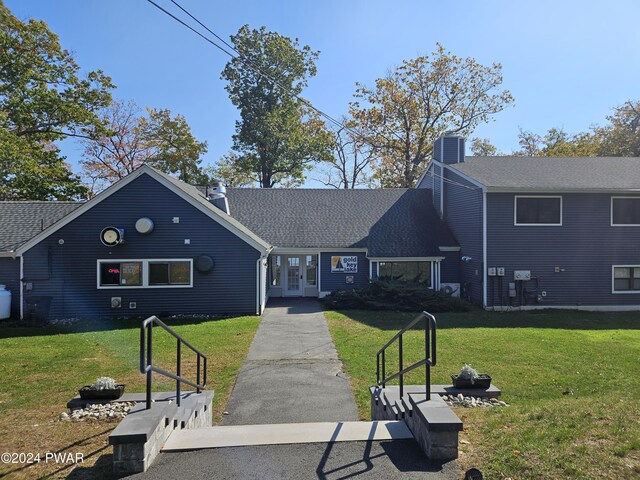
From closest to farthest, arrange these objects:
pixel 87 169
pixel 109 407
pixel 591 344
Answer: pixel 109 407 < pixel 591 344 < pixel 87 169

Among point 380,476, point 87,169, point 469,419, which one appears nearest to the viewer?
point 380,476

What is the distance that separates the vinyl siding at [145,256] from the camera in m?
16.4

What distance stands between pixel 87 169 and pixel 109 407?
3369 centimetres

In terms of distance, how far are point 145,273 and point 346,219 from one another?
1044 cm

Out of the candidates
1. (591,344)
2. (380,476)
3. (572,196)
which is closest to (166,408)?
(380,476)

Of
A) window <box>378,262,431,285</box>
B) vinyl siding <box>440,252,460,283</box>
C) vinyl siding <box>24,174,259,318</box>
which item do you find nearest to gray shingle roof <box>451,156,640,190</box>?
vinyl siding <box>440,252,460,283</box>

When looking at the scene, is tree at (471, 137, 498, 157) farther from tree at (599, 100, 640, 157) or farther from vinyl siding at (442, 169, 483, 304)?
vinyl siding at (442, 169, 483, 304)

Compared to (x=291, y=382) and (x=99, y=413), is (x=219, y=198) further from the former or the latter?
(x=99, y=413)

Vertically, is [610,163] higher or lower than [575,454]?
higher

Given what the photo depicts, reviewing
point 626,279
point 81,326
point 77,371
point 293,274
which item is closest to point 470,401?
point 77,371

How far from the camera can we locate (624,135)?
125ft

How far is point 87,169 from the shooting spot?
35000mm

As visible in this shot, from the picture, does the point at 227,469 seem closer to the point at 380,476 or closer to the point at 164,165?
the point at 380,476

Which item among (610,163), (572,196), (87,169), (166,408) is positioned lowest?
(166,408)
